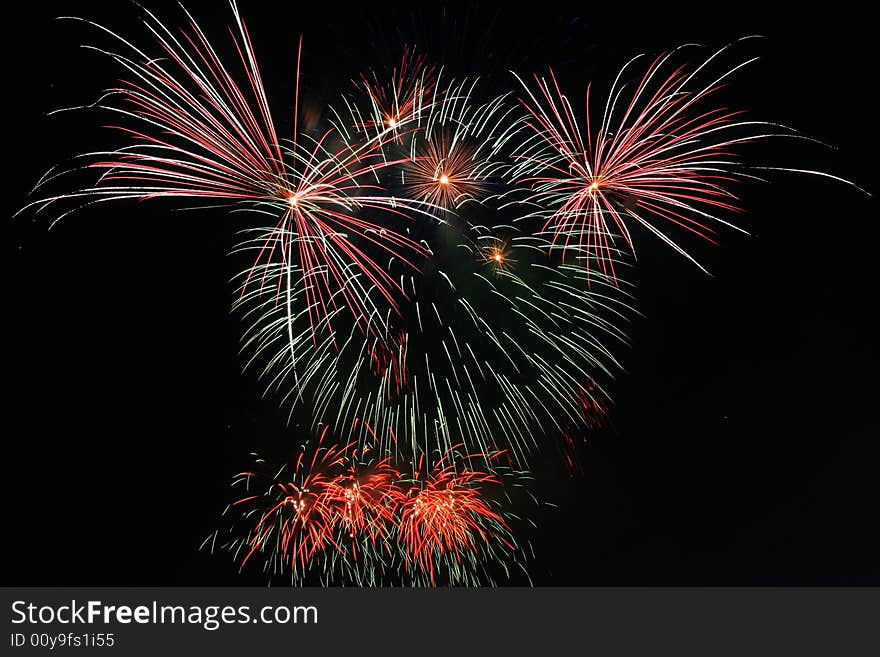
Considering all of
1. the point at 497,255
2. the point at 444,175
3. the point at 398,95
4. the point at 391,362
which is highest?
the point at 398,95

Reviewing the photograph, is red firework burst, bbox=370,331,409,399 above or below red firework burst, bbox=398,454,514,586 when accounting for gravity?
above

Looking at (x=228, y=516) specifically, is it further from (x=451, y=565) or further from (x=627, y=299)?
(x=627, y=299)

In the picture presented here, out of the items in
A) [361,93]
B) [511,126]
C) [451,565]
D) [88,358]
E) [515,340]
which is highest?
[361,93]

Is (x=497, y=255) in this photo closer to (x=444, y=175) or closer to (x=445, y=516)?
(x=444, y=175)

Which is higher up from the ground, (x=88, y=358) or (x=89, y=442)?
(x=88, y=358)

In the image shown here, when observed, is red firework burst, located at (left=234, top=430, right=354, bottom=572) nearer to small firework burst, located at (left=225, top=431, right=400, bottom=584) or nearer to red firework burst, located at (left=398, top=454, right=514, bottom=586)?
small firework burst, located at (left=225, top=431, right=400, bottom=584)

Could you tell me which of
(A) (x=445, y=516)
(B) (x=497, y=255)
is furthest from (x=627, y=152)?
(A) (x=445, y=516)

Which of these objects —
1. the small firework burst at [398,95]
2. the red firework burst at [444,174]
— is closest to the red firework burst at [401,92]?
the small firework burst at [398,95]

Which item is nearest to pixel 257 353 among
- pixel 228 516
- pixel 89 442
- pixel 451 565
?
pixel 228 516

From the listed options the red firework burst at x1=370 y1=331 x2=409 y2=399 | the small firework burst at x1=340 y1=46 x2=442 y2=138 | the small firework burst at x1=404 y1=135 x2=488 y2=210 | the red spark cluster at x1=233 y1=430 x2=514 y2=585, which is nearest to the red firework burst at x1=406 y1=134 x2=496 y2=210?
the small firework burst at x1=404 y1=135 x2=488 y2=210
